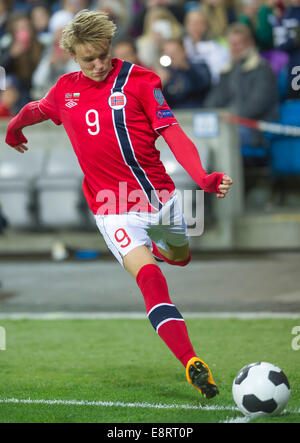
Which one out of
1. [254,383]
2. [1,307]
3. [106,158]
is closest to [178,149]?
[106,158]

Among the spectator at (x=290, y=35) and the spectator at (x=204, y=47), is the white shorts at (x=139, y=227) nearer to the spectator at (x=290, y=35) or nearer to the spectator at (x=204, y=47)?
the spectator at (x=290, y=35)

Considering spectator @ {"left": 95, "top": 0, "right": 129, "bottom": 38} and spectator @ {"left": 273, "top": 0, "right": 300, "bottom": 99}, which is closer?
spectator @ {"left": 273, "top": 0, "right": 300, "bottom": 99}

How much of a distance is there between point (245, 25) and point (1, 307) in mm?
6021

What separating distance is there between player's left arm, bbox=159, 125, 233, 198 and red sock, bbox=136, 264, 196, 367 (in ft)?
2.02

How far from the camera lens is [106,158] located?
5.43 meters

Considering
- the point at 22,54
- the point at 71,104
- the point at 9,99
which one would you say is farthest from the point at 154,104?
the point at 22,54

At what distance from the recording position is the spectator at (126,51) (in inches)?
471

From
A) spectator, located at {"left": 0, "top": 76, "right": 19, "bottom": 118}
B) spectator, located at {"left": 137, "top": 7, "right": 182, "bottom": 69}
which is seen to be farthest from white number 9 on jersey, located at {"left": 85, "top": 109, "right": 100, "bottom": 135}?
spectator, located at {"left": 0, "top": 76, "right": 19, "bottom": 118}

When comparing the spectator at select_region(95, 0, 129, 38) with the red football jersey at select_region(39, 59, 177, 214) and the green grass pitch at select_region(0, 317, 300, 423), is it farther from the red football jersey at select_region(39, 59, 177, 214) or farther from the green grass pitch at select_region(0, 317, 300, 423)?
the red football jersey at select_region(39, 59, 177, 214)

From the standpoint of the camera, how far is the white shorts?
537cm

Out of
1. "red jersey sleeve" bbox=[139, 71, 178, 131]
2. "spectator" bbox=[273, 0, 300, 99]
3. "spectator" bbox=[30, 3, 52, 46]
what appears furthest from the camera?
"spectator" bbox=[30, 3, 52, 46]

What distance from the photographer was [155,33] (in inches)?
519

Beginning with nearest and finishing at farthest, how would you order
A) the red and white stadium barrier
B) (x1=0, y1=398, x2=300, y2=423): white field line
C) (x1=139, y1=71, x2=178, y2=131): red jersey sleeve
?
(x1=0, y1=398, x2=300, y2=423): white field line < (x1=139, y1=71, x2=178, y2=131): red jersey sleeve < the red and white stadium barrier
